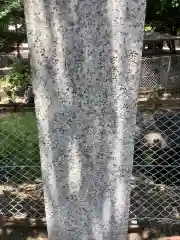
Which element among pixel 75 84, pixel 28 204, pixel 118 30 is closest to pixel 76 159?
pixel 75 84

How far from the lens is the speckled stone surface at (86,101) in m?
1.32

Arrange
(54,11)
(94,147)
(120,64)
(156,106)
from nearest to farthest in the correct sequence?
(54,11), (120,64), (94,147), (156,106)

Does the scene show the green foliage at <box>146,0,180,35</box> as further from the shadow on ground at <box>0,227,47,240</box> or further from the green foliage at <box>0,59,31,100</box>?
the shadow on ground at <box>0,227,47,240</box>

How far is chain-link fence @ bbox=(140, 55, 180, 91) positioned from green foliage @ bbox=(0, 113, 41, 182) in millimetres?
6161

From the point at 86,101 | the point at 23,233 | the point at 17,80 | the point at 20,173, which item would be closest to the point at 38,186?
the point at 20,173

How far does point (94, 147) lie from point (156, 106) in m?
1.39

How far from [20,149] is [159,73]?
286 inches

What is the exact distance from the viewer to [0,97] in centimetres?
1095

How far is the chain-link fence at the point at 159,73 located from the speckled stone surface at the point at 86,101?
9.52 metres

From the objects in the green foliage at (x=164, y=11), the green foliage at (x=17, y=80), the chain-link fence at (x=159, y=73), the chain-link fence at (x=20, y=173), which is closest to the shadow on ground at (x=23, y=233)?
the chain-link fence at (x=20, y=173)

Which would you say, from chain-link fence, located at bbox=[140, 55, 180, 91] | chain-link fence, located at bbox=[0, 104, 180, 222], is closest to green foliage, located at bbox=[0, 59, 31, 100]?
chain-link fence, located at bbox=[140, 55, 180, 91]

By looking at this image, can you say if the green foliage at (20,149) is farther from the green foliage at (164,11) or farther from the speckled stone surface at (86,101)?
the green foliage at (164,11)

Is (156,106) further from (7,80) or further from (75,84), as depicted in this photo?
(7,80)

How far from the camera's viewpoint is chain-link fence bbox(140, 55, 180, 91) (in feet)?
36.5
